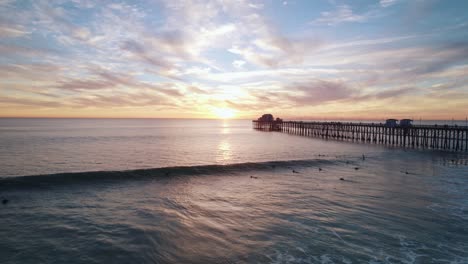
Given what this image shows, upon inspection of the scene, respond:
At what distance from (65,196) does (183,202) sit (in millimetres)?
7959

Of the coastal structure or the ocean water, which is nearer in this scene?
the ocean water

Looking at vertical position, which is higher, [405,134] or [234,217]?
[405,134]

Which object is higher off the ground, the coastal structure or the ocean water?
the coastal structure

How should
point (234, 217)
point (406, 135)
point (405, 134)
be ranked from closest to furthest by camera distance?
point (234, 217), point (405, 134), point (406, 135)

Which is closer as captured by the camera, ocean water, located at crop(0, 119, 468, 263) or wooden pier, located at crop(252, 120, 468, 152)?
ocean water, located at crop(0, 119, 468, 263)

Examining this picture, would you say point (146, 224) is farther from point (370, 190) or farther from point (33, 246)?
point (370, 190)

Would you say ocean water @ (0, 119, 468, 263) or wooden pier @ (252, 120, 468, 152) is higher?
wooden pier @ (252, 120, 468, 152)

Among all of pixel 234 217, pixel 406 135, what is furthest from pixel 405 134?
pixel 234 217

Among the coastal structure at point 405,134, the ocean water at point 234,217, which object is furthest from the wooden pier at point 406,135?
the ocean water at point 234,217

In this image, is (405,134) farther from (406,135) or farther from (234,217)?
(234,217)

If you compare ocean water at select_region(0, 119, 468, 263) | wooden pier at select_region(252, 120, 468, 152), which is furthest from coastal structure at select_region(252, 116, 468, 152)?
ocean water at select_region(0, 119, 468, 263)

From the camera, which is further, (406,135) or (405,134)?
(406,135)

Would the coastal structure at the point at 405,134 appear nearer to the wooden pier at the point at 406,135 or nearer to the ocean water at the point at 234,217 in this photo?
the wooden pier at the point at 406,135

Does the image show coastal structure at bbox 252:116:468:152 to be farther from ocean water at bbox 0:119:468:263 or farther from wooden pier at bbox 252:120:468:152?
ocean water at bbox 0:119:468:263
